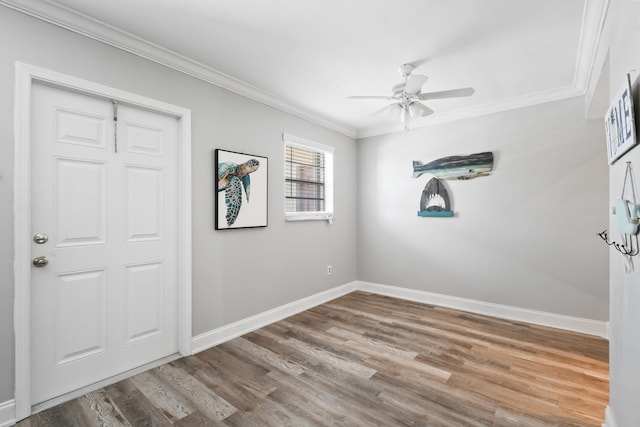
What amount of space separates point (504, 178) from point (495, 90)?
1.01 m

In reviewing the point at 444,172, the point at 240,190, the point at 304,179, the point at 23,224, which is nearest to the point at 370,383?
the point at 240,190

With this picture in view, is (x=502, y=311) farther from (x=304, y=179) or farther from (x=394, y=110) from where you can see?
(x=304, y=179)

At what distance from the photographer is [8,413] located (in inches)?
70.0

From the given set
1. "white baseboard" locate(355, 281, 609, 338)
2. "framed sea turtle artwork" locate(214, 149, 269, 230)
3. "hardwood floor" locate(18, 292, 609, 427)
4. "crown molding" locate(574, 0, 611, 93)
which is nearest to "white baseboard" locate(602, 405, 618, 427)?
"hardwood floor" locate(18, 292, 609, 427)

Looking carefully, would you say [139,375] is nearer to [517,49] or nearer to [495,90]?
[517,49]

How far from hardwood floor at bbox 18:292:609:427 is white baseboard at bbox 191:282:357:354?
80mm

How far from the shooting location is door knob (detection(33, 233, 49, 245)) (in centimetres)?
193

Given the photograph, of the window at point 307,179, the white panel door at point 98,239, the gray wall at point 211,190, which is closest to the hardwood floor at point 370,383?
the white panel door at point 98,239

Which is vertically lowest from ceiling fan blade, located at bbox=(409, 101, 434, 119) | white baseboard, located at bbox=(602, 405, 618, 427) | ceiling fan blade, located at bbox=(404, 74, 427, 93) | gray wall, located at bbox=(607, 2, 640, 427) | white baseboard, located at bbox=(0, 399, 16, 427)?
white baseboard, located at bbox=(0, 399, 16, 427)

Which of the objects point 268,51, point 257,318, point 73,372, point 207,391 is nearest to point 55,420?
point 73,372

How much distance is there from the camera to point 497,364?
2.50 metres

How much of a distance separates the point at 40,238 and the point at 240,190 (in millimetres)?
1558

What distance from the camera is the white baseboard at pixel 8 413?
1.76 metres

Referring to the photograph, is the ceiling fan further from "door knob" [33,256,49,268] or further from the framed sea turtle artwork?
"door knob" [33,256,49,268]
